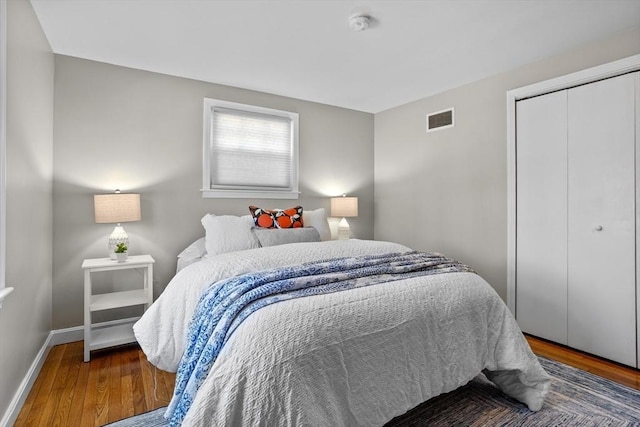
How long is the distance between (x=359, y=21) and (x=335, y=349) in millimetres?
2070

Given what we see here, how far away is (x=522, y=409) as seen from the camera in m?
1.99

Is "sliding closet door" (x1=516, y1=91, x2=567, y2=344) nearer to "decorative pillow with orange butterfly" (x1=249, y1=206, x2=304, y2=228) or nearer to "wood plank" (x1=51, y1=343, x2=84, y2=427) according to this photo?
"decorative pillow with orange butterfly" (x1=249, y1=206, x2=304, y2=228)

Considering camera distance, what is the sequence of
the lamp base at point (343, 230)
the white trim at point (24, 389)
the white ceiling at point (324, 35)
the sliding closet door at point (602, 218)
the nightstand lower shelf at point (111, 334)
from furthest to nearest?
the lamp base at point (343, 230) → the nightstand lower shelf at point (111, 334) → the sliding closet door at point (602, 218) → the white ceiling at point (324, 35) → the white trim at point (24, 389)

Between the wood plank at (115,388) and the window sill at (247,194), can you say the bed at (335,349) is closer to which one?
the wood plank at (115,388)

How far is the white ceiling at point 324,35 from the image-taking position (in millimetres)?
2236

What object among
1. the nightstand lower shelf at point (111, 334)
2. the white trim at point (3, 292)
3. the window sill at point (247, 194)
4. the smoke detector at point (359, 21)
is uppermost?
the smoke detector at point (359, 21)

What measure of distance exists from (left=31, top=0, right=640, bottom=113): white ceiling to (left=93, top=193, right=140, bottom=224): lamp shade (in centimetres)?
118

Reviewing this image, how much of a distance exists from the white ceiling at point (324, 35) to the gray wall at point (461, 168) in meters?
0.16

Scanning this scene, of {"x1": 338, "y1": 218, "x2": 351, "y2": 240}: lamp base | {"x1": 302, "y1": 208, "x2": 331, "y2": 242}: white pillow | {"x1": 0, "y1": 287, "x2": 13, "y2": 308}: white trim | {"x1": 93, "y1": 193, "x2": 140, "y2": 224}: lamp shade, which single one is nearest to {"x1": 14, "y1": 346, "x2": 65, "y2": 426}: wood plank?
{"x1": 0, "y1": 287, "x2": 13, "y2": 308}: white trim

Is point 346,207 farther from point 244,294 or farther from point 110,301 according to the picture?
point 244,294

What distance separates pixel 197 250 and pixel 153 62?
1.68 meters

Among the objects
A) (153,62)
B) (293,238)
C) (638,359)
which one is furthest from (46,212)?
(638,359)

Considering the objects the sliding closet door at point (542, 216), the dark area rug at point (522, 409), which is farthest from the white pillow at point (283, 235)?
the sliding closet door at point (542, 216)

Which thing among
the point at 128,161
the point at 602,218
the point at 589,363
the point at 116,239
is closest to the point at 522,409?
the point at 589,363
